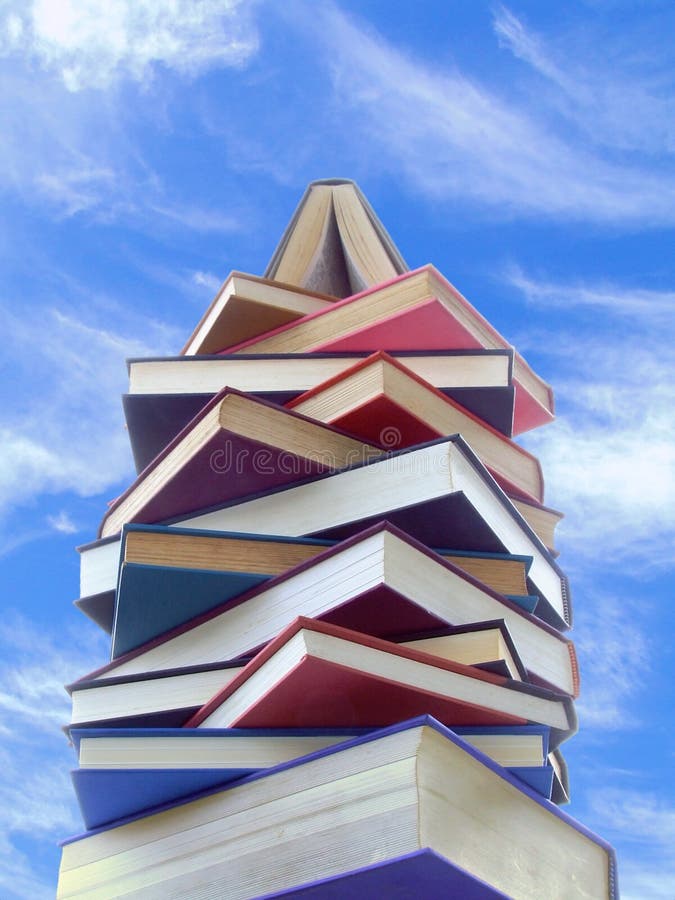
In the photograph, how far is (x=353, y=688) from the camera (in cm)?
166

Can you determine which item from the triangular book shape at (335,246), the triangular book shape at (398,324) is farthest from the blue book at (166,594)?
the triangular book shape at (335,246)

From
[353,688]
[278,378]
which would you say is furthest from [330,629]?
[278,378]

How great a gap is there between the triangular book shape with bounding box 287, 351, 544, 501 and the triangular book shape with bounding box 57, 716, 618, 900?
0.84 m

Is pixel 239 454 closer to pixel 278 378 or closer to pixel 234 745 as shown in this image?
pixel 278 378

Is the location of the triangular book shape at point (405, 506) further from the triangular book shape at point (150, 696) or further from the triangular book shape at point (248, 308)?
the triangular book shape at point (248, 308)

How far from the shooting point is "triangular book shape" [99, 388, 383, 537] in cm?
208

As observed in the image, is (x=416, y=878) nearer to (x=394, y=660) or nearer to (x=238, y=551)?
(x=394, y=660)

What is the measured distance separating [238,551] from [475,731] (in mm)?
560

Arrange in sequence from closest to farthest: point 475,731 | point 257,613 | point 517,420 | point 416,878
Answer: point 416,878 < point 475,731 < point 257,613 < point 517,420

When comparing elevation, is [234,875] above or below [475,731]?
below

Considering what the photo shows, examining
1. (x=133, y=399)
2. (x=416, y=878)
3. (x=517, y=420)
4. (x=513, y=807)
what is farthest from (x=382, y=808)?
(x=517, y=420)

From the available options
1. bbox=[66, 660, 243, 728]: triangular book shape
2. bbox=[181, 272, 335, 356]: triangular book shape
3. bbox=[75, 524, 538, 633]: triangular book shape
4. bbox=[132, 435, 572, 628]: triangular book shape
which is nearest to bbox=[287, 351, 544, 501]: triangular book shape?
bbox=[132, 435, 572, 628]: triangular book shape

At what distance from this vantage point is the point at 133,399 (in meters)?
2.52

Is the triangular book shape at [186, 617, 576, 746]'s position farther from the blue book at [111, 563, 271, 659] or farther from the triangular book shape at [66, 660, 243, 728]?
the blue book at [111, 563, 271, 659]
